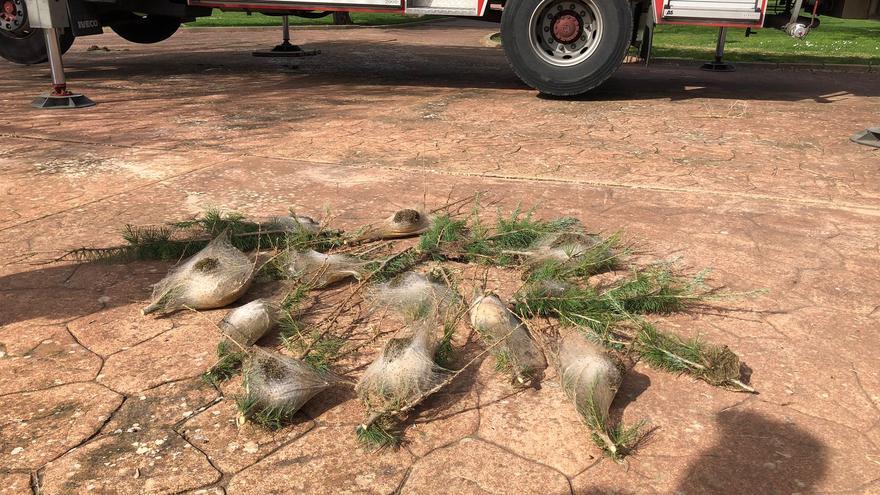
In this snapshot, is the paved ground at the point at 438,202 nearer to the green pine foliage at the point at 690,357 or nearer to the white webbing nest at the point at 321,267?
the green pine foliage at the point at 690,357

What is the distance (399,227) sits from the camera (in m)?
3.14

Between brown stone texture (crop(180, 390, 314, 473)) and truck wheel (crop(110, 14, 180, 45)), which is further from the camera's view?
truck wheel (crop(110, 14, 180, 45))

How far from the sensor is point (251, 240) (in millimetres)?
3059

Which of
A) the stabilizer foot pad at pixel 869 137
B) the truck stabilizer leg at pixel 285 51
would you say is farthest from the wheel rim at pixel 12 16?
the stabilizer foot pad at pixel 869 137

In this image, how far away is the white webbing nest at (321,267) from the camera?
2709 mm

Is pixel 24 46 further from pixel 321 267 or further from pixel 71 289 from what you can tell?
pixel 321 267

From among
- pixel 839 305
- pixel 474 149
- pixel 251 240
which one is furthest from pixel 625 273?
pixel 474 149

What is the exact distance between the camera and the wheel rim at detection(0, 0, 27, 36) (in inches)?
320

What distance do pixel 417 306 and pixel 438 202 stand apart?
133cm

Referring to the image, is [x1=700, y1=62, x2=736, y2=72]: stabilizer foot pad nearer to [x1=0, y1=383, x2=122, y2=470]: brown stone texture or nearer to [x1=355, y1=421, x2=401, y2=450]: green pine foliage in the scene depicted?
[x1=355, y1=421, x2=401, y2=450]: green pine foliage

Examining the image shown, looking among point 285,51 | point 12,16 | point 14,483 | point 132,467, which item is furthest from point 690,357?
point 285,51

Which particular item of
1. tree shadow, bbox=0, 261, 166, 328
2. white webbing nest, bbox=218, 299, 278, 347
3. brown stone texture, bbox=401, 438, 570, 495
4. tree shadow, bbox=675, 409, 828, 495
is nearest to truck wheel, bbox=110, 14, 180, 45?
tree shadow, bbox=0, 261, 166, 328

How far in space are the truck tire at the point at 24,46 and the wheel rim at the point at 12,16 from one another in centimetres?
12

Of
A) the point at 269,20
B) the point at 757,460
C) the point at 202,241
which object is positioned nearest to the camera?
the point at 757,460
